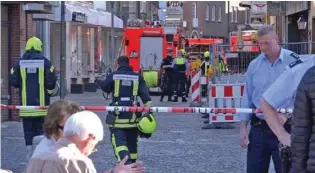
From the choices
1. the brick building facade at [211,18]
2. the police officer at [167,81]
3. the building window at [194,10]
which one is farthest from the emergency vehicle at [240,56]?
the building window at [194,10]

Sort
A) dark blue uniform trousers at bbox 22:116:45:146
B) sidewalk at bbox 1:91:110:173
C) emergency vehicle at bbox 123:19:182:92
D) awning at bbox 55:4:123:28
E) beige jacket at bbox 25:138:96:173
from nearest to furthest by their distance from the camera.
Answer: beige jacket at bbox 25:138:96:173 < dark blue uniform trousers at bbox 22:116:45:146 < sidewalk at bbox 1:91:110:173 < emergency vehicle at bbox 123:19:182:92 < awning at bbox 55:4:123:28

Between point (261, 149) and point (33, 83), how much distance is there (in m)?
5.61

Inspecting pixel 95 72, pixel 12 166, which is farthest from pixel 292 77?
pixel 95 72

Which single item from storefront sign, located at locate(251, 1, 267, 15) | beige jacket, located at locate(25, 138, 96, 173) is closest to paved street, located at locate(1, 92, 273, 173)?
beige jacket, located at locate(25, 138, 96, 173)

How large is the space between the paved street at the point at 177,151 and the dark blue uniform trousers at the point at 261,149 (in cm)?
445

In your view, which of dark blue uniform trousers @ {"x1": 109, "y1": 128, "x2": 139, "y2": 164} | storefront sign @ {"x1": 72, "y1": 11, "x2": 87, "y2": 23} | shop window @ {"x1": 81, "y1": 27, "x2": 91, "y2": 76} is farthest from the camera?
shop window @ {"x1": 81, "y1": 27, "x2": 91, "y2": 76}

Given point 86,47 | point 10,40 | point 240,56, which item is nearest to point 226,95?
point 240,56

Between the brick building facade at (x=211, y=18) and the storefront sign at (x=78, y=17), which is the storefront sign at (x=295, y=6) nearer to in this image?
the storefront sign at (x=78, y=17)

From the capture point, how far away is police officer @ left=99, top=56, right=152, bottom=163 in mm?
10906

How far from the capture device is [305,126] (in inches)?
→ 210

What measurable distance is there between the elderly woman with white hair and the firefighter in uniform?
7.25 meters

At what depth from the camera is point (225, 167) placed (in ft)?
42.4

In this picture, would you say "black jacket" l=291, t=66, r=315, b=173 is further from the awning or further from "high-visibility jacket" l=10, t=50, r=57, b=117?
the awning

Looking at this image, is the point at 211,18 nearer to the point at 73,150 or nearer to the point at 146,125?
the point at 146,125
